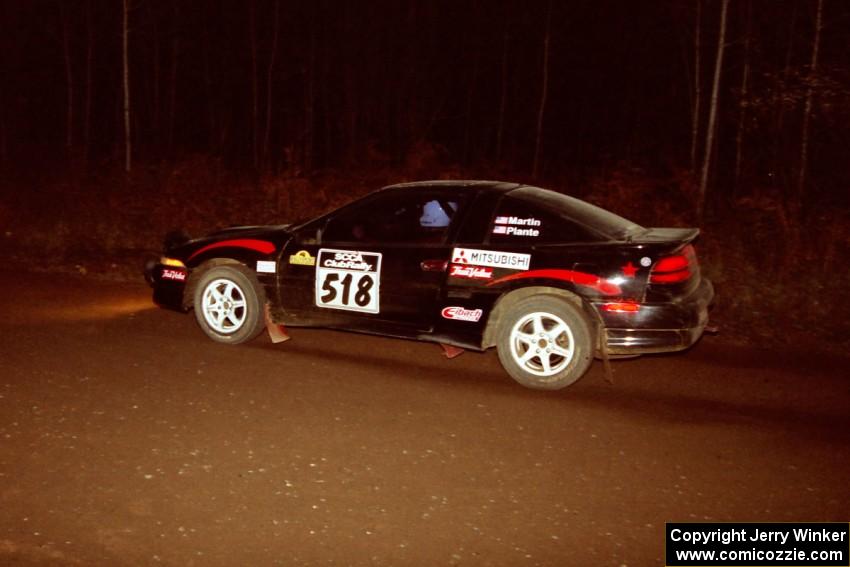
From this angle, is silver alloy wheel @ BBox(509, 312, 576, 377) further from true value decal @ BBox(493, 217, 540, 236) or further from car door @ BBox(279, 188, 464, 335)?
car door @ BBox(279, 188, 464, 335)

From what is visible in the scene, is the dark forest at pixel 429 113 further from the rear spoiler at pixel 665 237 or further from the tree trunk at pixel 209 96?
the rear spoiler at pixel 665 237

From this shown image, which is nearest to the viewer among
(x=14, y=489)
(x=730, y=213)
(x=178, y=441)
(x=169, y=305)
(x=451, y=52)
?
(x=14, y=489)

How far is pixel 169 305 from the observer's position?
799cm

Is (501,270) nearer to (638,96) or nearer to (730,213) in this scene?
(730,213)

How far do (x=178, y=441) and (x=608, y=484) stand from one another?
262cm

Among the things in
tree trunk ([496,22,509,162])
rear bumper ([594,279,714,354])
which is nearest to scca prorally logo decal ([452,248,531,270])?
rear bumper ([594,279,714,354])

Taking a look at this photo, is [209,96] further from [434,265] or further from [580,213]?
[580,213]

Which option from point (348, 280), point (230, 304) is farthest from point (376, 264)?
point (230, 304)

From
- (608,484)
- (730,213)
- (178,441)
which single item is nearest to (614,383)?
(608,484)

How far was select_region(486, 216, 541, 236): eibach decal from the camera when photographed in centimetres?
655

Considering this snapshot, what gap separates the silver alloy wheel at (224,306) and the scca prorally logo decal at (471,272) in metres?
2.06

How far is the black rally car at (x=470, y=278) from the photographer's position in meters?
6.22

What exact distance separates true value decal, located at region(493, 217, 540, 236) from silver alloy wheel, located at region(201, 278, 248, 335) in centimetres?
249

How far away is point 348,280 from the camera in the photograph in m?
7.13
